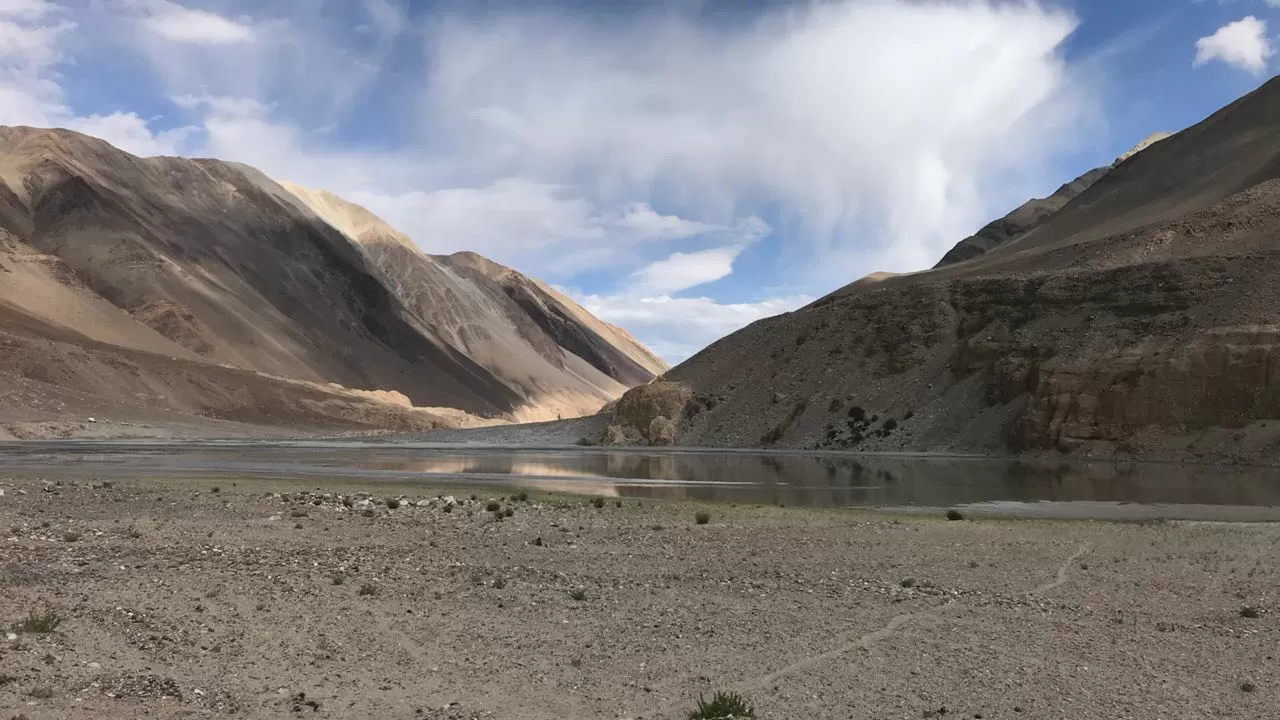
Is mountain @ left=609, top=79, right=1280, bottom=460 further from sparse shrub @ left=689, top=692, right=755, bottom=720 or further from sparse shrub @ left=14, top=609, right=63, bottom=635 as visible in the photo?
sparse shrub @ left=14, top=609, right=63, bottom=635

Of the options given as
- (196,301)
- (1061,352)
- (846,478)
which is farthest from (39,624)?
(196,301)

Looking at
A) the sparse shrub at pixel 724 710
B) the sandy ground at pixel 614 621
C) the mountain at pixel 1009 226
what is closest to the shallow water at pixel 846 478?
the sandy ground at pixel 614 621

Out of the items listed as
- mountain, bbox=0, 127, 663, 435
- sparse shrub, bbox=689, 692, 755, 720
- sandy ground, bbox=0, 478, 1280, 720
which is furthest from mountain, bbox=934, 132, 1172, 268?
sparse shrub, bbox=689, 692, 755, 720

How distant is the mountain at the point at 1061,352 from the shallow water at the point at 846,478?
18.0 ft

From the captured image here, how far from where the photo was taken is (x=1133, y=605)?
41.4 feet

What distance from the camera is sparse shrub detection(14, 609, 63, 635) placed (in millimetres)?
9008

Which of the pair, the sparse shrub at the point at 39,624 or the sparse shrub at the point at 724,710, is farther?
the sparse shrub at the point at 39,624

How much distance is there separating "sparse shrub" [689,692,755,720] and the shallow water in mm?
19595

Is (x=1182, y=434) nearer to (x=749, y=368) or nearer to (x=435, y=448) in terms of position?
(x=749, y=368)

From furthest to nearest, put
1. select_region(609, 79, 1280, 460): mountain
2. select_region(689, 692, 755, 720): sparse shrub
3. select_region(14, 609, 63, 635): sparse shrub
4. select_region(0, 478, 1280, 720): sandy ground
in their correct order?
select_region(609, 79, 1280, 460): mountain → select_region(14, 609, 63, 635): sparse shrub → select_region(0, 478, 1280, 720): sandy ground → select_region(689, 692, 755, 720): sparse shrub

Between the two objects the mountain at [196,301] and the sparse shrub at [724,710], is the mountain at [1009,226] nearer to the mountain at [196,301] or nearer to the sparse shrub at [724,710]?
the mountain at [196,301]

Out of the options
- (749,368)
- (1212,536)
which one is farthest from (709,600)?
(749,368)

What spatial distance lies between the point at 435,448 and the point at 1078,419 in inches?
1893

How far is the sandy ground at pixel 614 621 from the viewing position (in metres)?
8.21
